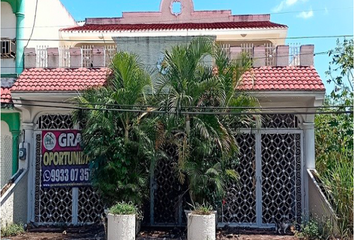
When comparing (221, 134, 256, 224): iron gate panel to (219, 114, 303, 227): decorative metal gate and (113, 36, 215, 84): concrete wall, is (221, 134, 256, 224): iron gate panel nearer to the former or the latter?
(219, 114, 303, 227): decorative metal gate

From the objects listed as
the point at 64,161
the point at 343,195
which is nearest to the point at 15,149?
the point at 64,161

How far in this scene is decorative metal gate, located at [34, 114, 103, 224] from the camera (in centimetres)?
1083

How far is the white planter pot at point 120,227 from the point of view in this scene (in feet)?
27.9

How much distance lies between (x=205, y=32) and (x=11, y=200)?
28.9 ft

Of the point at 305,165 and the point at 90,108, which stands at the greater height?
the point at 90,108

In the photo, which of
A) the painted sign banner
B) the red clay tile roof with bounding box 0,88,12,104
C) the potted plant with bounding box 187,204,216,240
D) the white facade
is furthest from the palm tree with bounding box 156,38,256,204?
the white facade

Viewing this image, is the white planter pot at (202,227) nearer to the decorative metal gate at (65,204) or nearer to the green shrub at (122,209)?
the green shrub at (122,209)

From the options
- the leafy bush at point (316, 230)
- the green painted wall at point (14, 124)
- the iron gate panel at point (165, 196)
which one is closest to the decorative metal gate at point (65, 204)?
the green painted wall at point (14, 124)

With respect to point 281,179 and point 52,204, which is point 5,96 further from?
point 281,179

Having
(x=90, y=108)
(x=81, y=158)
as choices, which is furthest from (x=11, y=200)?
(x=90, y=108)

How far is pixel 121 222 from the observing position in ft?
27.9

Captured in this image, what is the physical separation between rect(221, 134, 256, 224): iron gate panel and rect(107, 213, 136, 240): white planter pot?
121 inches

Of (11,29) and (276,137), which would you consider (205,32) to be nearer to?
(276,137)

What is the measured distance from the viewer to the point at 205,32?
14.3 metres
